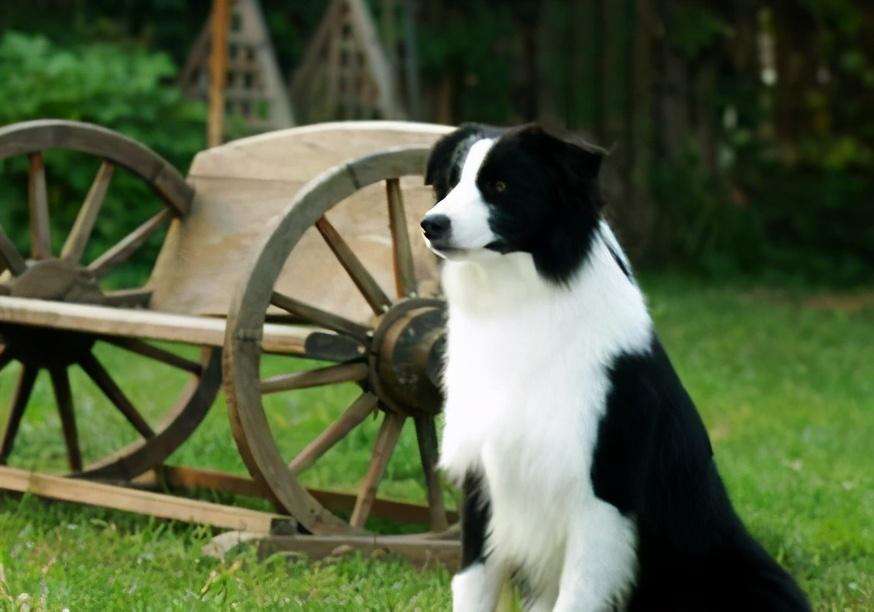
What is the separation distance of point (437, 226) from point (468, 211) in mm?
80

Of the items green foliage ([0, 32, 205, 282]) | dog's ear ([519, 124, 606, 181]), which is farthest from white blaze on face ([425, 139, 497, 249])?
green foliage ([0, 32, 205, 282])

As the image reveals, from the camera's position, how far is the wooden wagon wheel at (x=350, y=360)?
4418 millimetres

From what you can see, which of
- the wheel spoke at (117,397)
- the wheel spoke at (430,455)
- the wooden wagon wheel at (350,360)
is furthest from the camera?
the wheel spoke at (117,397)

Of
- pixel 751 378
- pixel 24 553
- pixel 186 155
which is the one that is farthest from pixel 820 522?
pixel 186 155

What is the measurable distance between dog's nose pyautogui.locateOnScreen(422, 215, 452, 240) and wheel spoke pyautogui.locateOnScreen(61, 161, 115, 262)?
2331 millimetres

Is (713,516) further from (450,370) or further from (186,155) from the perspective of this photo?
(186,155)

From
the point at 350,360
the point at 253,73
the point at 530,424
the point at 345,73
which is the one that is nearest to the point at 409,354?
the point at 350,360

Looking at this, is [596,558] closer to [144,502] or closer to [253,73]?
[144,502]

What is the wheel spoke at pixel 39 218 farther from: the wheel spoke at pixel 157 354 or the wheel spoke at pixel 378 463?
the wheel spoke at pixel 378 463

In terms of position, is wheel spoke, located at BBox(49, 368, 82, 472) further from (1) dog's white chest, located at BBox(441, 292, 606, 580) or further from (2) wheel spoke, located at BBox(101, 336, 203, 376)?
(1) dog's white chest, located at BBox(441, 292, 606, 580)

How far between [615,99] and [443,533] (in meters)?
9.25

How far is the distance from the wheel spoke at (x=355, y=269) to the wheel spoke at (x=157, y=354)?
1.05 meters

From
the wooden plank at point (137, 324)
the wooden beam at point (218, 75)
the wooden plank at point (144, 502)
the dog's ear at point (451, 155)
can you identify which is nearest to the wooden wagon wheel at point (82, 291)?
the wooden plank at point (137, 324)

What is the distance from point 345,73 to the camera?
12.4 meters
